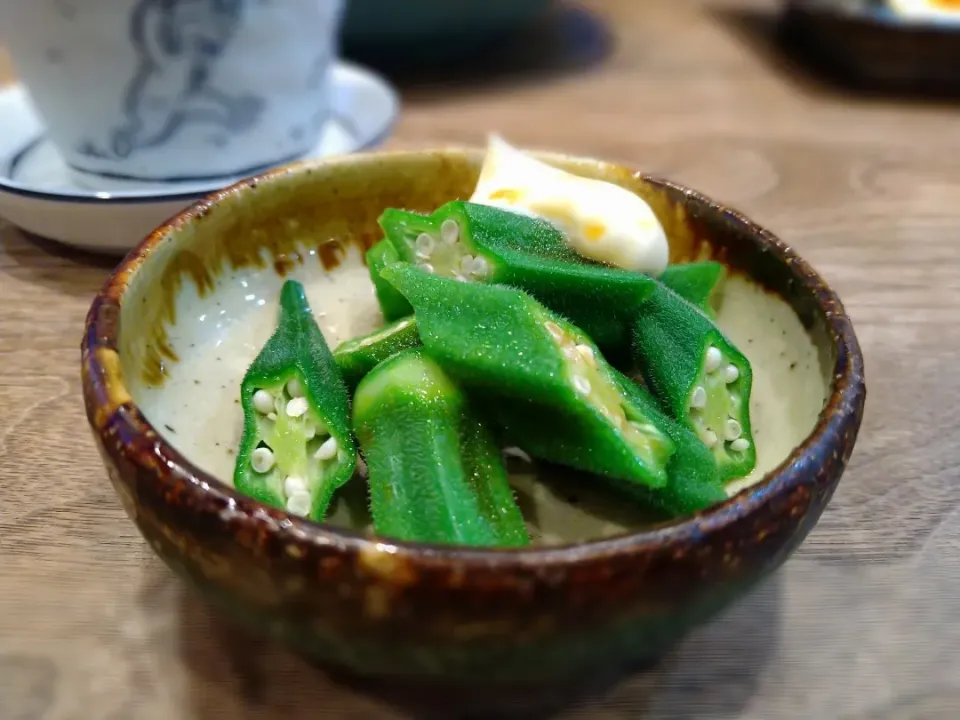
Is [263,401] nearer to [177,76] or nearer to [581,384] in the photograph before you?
[581,384]

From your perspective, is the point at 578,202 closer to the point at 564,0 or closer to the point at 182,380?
the point at 182,380

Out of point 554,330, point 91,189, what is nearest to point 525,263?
point 554,330

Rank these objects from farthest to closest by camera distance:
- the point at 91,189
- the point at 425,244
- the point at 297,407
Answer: the point at 91,189, the point at 425,244, the point at 297,407

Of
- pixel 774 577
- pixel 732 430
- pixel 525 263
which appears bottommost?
pixel 774 577

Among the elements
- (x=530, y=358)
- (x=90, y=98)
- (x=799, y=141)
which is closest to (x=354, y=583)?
(x=530, y=358)

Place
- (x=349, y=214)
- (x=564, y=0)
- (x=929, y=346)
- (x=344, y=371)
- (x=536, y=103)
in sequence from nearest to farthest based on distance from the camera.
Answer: (x=344, y=371) < (x=349, y=214) < (x=929, y=346) < (x=536, y=103) < (x=564, y=0)

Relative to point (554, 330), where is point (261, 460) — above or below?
below

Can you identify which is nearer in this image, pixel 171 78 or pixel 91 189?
pixel 171 78

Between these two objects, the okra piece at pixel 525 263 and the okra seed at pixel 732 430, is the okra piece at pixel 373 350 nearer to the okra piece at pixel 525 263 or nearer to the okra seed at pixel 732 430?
the okra piece at pixel 525 263
